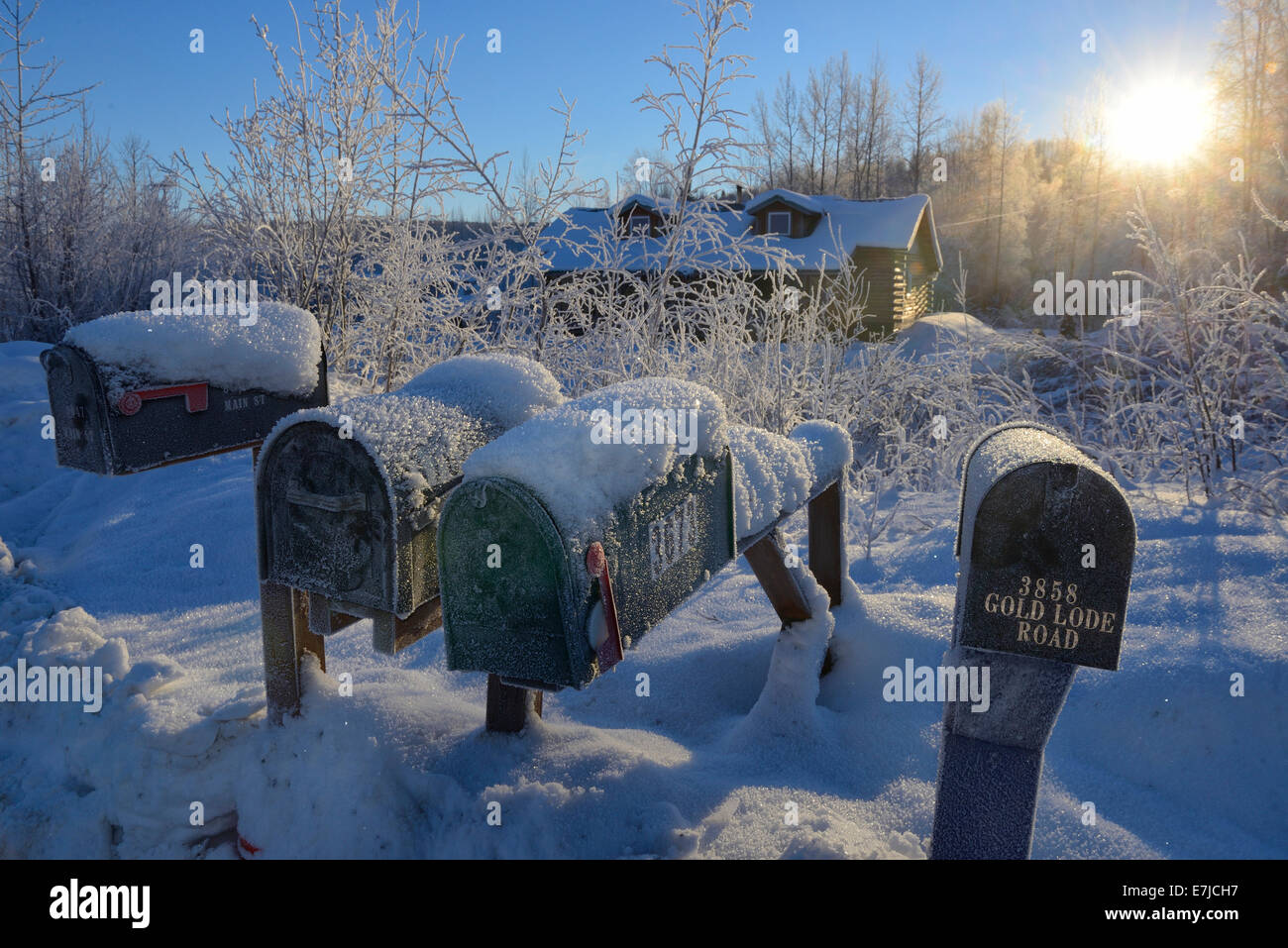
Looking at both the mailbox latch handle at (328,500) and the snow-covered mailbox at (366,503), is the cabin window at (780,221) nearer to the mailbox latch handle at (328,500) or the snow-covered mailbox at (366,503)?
the snow-covered mailbox at (366,503)

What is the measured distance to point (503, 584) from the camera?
156 cm

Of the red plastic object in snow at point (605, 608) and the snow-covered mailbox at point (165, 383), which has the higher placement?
the snow-covered mailbox at point (165, 383)

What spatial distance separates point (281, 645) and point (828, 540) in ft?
7.18

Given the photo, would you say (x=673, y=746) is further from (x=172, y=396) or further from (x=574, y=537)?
(x=172, y=396)

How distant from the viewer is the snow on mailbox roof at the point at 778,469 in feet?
7.63

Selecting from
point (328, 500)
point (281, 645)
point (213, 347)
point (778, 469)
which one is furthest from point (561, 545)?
point (213, 347)

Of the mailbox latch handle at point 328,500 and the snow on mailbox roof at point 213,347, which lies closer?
the mailbox latch handle at point 328,500

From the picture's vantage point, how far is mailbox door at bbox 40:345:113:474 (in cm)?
260

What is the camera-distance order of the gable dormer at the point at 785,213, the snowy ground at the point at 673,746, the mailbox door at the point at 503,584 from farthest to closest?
1. the gable dormer at the point at 785,213
2. the snowy ground at the point at 673,746
3. the mailbox door at the point at 503,584

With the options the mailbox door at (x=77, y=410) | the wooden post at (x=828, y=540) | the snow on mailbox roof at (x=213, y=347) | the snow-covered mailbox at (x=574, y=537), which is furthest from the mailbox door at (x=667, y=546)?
the mailbox door at (x=77, y=410)

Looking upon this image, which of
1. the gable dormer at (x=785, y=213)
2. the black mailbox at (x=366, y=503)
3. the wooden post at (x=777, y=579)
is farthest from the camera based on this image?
the gable dormer at (x=785, y=213)
